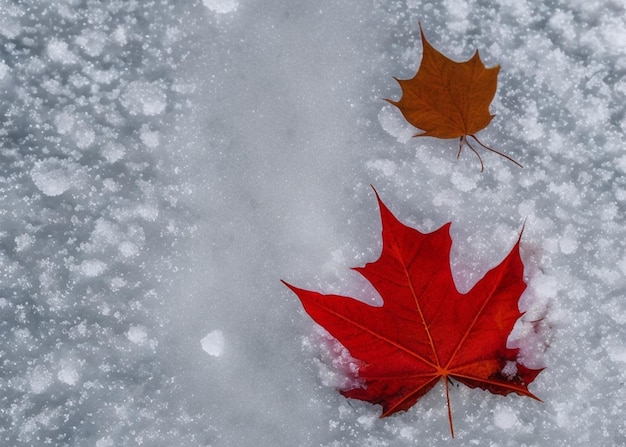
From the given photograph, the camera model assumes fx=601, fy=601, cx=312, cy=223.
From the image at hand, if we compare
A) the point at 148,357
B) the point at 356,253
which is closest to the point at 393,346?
the point at 356,253

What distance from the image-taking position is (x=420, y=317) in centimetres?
67

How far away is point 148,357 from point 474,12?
0.59m

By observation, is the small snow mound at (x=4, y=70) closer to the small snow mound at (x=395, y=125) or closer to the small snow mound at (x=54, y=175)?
the small snow mound at (x=54, y=175)

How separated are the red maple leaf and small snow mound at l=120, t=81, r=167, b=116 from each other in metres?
0.28

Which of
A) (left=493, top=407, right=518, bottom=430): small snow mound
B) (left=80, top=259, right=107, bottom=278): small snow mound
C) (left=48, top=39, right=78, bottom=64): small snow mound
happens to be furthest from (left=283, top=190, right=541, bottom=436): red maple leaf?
(left=48, top=39, right=78, bottom=64): small snow mound

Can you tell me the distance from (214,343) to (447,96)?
1.33 ft

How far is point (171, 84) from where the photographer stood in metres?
0.75

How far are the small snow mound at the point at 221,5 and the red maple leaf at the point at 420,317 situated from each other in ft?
1.08

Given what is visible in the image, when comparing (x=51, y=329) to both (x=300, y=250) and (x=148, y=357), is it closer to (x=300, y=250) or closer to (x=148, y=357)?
(x=148, y=357)

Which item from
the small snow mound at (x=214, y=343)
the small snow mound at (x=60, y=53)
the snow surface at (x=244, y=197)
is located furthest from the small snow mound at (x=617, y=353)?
the small snow mound at (x=60, y=53)

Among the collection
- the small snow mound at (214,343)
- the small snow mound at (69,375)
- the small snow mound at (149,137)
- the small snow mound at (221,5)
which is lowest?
the small snow mound at (69,375)

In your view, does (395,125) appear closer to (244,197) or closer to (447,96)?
(447,96)

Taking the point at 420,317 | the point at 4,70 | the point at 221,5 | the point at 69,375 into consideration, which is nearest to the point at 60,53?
the point at 4,70

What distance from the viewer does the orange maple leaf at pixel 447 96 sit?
669 millimetres
